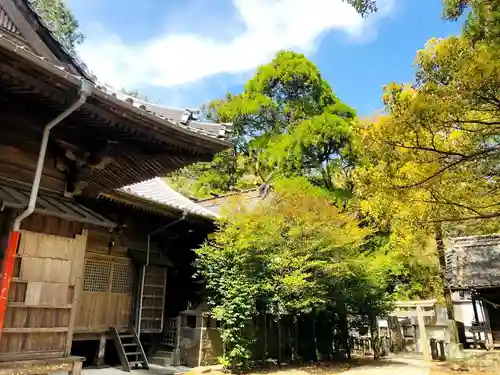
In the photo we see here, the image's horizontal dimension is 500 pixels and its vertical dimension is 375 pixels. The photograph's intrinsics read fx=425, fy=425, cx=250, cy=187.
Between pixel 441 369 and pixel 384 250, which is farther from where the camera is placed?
pixel 384 250

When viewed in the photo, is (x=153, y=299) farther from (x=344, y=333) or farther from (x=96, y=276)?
(x=344, y=333)

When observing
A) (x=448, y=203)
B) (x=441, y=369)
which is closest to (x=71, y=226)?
(x=448, y=203)

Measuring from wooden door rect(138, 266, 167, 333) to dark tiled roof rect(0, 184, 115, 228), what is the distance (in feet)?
20.8

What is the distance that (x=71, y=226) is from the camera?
566 cm

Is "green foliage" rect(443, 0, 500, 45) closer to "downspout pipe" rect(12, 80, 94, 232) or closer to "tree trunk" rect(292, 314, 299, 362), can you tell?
"downspout pipe" rect(12, 80, 94, 232)

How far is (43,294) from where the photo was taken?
5.16 meters

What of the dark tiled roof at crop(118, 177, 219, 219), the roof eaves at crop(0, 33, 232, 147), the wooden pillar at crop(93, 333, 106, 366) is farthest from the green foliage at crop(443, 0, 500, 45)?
the wooden pillar at crop(93, 333, 106, 366)

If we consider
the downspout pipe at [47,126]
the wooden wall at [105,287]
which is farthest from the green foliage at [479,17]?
the wooden wall at [105,287]

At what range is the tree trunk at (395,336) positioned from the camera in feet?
59.7

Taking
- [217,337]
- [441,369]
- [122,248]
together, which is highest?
[122,248]

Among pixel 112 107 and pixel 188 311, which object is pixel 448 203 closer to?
pixel 112 107

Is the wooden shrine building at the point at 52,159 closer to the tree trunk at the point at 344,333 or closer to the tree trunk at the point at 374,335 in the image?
the tree trunk at the point at 344,333

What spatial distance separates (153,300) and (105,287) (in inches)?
67.3

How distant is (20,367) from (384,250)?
52.2 feet
